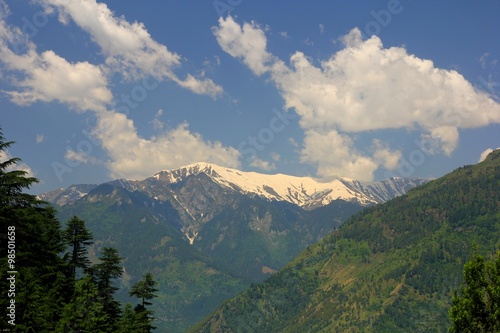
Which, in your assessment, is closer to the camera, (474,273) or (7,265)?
(474,273)

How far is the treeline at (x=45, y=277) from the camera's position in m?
40.9

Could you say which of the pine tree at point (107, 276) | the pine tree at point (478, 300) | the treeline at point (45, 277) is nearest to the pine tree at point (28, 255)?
the treeline at point (45, 277)

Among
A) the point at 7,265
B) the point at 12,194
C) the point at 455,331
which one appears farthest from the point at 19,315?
the point at 455,331

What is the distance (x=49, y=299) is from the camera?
4797 centimetres

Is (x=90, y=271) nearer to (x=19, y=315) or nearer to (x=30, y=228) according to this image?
(x=30, y=228)

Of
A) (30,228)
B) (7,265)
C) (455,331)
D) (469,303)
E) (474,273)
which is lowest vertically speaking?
(455,331)

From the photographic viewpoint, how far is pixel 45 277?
55.5 meters

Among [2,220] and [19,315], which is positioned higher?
[2,220]

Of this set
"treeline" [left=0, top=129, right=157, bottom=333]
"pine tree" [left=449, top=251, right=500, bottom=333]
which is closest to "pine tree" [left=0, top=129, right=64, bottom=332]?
"treeline" [left=0, top=129, right=157, bottom=333]

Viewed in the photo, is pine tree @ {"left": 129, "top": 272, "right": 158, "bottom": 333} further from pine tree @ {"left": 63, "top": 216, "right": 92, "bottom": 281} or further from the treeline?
pine tree @ {"left": 63, "top": 216, "right": 92, "bottom": 281}

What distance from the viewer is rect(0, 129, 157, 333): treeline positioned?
40938 mm

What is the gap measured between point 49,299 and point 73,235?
1773 cm

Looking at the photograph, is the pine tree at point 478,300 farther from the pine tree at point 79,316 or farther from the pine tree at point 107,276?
the pine tree at point 107,276

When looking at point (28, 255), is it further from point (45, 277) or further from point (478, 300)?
point (478, 300)
